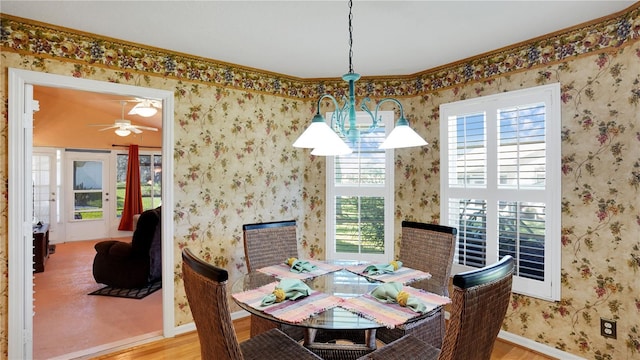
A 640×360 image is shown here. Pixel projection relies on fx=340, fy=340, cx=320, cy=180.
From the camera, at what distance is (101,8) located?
6.97 ft

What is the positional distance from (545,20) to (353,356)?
2.49 m

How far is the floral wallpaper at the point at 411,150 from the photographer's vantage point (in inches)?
88.4

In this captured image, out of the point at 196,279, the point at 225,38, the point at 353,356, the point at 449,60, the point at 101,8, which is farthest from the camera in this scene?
the point at 449,60

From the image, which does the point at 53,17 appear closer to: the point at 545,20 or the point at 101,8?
the point at 101,8

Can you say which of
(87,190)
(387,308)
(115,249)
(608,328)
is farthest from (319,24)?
(87,190)

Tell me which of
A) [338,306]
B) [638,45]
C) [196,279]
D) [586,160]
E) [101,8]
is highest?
[101,8]

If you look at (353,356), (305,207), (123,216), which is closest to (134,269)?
(305,207)

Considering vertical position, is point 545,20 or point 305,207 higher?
point 545,20

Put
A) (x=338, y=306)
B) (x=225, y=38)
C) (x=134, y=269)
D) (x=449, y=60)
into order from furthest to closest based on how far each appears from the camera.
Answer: (x=134, y=269) → (x=449, y=60) → (x=225, y=38) → (x=338, y=306)

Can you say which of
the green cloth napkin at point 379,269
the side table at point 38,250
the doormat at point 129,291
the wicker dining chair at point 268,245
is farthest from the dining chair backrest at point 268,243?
the side table at point 38,250

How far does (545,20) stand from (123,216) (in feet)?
26.0

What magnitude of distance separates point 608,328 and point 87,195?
8419 mm

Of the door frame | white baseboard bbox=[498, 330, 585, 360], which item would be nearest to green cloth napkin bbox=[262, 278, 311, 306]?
the door frame

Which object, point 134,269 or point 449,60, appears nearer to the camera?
point 449,60
